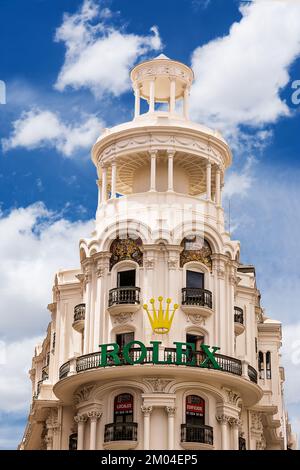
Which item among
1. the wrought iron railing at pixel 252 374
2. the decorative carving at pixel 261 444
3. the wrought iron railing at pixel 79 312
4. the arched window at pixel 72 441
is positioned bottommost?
the arched window at pixel 72 441

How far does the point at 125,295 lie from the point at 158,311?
92.6 inches

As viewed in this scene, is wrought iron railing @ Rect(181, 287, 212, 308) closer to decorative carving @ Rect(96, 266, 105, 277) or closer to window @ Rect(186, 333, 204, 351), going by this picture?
window @ Rect(186, 333, 204, 351)

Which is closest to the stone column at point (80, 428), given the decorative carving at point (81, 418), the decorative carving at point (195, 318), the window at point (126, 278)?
the decorative carving at point (81, 418)

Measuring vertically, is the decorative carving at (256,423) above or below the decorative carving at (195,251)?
below

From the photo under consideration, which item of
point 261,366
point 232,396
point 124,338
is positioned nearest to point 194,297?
point 124,338

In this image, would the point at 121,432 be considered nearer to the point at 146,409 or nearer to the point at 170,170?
the point at 146,409

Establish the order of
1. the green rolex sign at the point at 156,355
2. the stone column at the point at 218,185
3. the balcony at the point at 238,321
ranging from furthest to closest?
the stone column at the point at 218,185
the balcony at the point at 238,321
the green rolex sign at the point at 156,355

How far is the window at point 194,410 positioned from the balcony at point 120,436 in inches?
124

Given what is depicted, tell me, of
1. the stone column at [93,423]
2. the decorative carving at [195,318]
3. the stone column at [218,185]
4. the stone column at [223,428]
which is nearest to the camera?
the stone column at [93,423]

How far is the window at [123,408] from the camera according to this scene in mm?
59062

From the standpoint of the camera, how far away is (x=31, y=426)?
7156cm

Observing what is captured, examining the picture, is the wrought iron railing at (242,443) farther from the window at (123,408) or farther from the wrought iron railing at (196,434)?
the window at (123,408)
